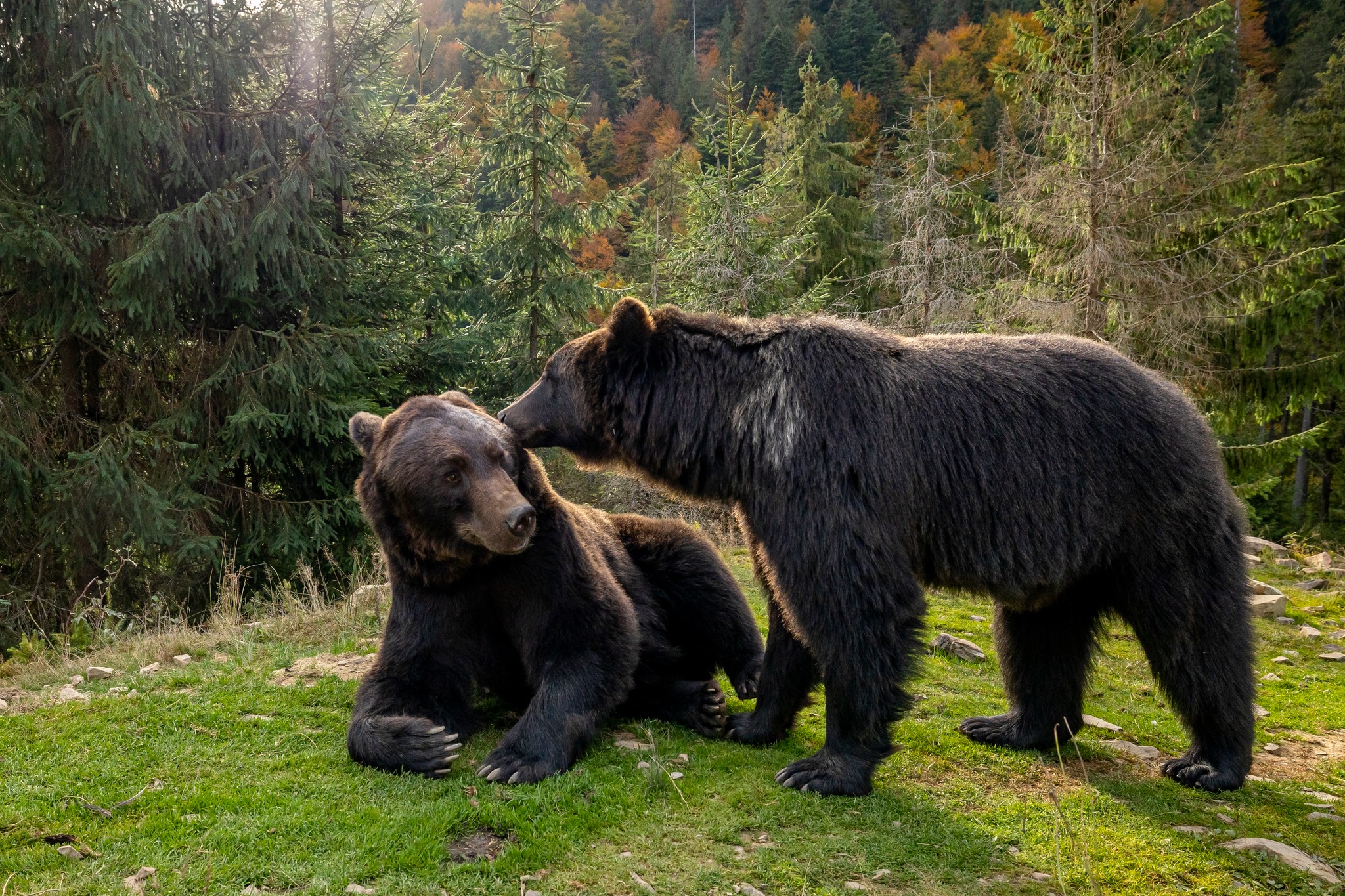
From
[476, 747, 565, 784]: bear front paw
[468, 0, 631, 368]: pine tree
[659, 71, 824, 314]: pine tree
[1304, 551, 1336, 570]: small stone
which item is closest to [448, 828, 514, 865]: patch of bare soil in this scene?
[476, 747, 565, 784]: bear front paw

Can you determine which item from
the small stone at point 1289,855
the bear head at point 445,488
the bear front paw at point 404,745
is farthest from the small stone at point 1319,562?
the bear front paw at point 404,745

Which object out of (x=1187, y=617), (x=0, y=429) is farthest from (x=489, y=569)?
(x=0, y=429)

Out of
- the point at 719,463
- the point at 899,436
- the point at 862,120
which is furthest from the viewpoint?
the point at 862,120

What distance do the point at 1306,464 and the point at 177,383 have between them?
98.6 feet

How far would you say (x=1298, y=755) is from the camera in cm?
519

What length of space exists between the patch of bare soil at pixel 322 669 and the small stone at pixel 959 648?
13.8 feet

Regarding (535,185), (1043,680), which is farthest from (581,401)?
(535,185)

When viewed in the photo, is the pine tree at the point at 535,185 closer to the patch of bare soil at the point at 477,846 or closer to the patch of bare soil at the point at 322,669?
the patch of bare soil at the point at 322,669

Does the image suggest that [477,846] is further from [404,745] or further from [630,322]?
[630,322]

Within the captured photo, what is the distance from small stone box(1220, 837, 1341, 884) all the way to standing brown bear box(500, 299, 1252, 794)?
2.38ft

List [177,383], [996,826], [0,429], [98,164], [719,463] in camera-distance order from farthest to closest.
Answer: [177,383]
[98,164]
[0,429]
[719,463]
[996,826]

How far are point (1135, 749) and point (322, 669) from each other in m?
4.94

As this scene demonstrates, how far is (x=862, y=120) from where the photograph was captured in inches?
2172

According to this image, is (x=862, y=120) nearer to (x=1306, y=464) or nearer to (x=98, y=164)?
(x=1306, y=464)
